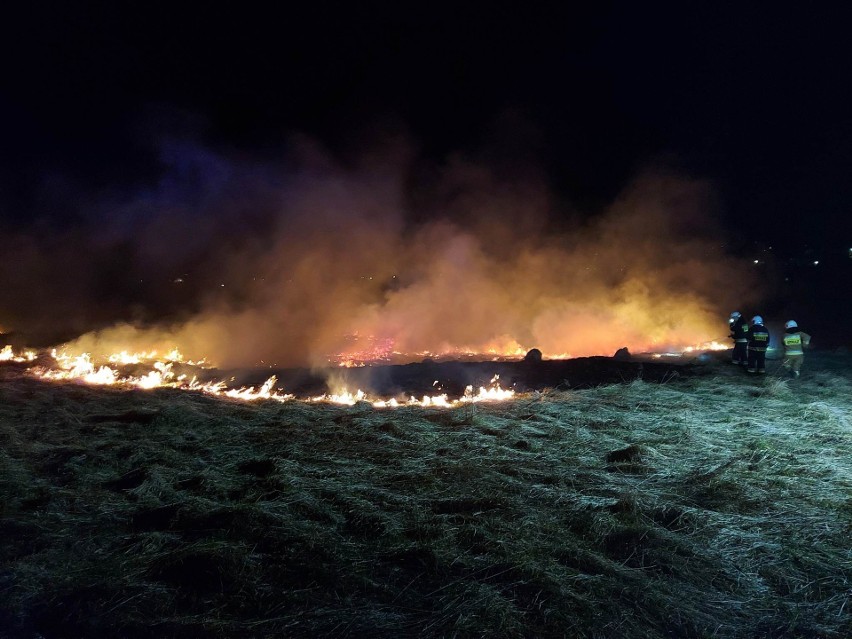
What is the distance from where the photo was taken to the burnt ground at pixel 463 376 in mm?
10805

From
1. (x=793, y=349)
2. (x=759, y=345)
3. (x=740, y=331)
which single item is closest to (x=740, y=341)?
(x=740, y=331)

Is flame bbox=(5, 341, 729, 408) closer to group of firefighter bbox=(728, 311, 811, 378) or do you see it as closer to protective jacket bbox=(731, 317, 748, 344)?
group of firefighter bbox=(728, 311, 811, 378)

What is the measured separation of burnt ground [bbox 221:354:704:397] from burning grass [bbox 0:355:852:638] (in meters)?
3.46

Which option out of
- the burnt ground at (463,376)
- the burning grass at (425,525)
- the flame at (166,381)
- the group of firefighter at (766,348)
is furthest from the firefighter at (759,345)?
the flame at (166,381)

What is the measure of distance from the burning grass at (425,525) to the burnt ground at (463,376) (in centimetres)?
346

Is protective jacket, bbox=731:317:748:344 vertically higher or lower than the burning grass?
higher

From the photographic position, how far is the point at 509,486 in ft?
15.7

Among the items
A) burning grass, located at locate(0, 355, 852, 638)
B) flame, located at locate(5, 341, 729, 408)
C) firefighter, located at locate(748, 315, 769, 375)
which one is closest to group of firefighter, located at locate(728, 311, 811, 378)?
firefighter, located at locate(748, 315, 769, 375)

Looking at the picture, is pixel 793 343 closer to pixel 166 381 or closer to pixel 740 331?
pixel 740 331

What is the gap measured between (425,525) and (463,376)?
7.75 meters

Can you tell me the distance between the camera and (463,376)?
11617 mm

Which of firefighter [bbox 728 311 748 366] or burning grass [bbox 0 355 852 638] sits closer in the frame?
burning grass [bbox 0 355 852 638]

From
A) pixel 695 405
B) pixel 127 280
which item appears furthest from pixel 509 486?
pixel 127 280

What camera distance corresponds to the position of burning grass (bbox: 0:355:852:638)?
2904 mm
